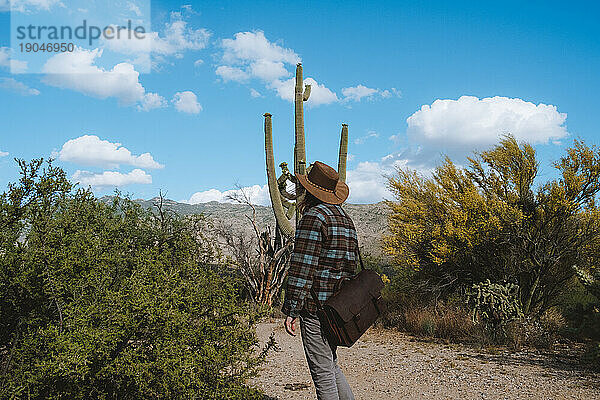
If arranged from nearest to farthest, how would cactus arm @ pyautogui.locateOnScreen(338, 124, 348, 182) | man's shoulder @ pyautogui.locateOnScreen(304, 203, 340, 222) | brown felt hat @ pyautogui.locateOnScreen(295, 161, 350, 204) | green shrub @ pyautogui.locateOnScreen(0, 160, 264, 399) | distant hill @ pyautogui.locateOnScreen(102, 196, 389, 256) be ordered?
1. green shrub @ pyautogui.locateOnScreen(0, 160, 264, 399)
2. man's shoulder @ pyautogui.locateOnScreen(304, 203, 340, 222)
3. brown felt hat @ pyautogui.locateOnScreen(295, 161, 350, 204)
4. cactus arm @ pyautogui.locateOnScreen(338, 124, 348, 182)
5. distant hill @ pyautogui.locateOnScreen(102, 196, 389, 256)

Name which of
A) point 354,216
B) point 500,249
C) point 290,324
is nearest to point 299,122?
point 500,249

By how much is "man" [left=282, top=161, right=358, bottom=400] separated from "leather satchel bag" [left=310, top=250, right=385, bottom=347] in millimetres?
56

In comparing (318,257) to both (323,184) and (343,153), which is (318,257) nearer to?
(323,184)

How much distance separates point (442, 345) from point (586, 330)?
7.46 ft

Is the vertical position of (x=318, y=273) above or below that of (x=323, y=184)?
below

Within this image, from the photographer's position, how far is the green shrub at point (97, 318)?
3164 millimetres

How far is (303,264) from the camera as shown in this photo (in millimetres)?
3273

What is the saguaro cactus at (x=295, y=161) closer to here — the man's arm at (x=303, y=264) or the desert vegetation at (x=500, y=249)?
the desert vegetation at (x=500, y=249)

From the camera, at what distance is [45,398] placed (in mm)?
3244

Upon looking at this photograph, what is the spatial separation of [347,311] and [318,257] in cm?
41

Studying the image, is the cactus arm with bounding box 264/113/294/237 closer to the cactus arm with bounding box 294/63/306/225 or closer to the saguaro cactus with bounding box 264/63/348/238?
the saguaro cactus with bounding box 264/63/348/238

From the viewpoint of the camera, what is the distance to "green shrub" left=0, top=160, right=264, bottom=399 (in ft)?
A: 10.4

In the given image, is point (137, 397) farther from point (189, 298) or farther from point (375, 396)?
point (375, 396)

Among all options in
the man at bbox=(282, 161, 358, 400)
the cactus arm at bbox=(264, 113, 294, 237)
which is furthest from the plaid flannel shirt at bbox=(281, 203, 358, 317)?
the cactus arm at bbox=(264, 113, 294, 237)
